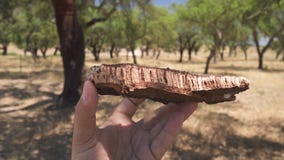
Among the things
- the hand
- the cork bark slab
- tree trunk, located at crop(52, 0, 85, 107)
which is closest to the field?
tree trunk, located at crop(52, 0, 85, 107)

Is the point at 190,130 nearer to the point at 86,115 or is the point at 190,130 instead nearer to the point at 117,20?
the point at 86,115

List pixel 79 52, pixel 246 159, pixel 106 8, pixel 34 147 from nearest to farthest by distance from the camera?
pixel 246 159 → pixel 34 147 → pixel 79 52 → pixel 106 8

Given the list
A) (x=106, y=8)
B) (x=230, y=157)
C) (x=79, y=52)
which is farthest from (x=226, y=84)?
(x=106, y=8)

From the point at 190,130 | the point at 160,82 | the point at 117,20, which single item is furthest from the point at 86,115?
the point at 117,20

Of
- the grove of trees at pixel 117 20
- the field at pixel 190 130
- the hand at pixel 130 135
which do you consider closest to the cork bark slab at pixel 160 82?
the hand at pixel 130 135

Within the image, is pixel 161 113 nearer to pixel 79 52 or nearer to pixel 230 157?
pixel 230 157

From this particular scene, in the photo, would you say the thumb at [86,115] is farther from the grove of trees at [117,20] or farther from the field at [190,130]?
the grove of trees at [117,20]
